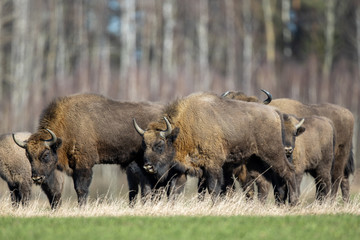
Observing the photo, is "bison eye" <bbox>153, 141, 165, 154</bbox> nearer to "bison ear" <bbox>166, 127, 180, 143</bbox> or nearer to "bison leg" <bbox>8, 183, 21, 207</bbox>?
"bison ear" <bbox>166, 127, 180, 143</bbox>

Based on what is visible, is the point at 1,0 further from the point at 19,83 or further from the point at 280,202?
the point at 280,202

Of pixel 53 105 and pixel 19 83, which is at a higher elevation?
pixel 53 105

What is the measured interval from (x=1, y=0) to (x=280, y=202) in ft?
103

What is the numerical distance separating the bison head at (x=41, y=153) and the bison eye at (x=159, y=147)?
213 cm

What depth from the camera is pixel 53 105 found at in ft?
56.1

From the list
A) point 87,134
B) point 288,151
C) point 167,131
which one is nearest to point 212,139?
point 167,131

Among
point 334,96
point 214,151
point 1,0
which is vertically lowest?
point 334,96

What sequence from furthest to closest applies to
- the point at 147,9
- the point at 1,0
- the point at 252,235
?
the point at 147,9 < the point at 1,0 < the point at 252,235

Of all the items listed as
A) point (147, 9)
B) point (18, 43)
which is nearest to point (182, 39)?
point (147, 9)

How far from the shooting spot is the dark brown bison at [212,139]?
15.9 m

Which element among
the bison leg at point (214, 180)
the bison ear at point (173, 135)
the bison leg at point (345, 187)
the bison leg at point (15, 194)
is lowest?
the bison leg at point (345, 187)

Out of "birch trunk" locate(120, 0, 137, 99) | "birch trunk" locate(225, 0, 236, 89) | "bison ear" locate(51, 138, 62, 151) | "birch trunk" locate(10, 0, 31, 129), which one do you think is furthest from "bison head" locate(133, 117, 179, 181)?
"birch trunk" locate(225, 0, 236, 89)

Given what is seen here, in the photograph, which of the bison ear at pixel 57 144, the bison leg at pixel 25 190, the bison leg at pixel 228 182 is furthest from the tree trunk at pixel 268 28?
the bison ear at pixel 57 144

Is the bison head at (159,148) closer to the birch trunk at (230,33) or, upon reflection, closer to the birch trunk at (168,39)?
the birch trunk at (168,39)
